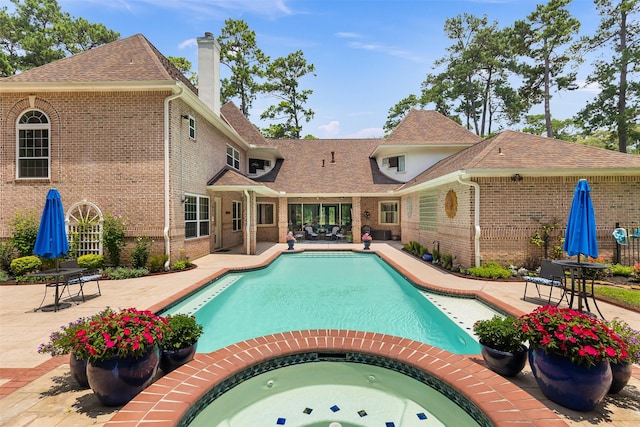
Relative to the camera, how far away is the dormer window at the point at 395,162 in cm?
2027

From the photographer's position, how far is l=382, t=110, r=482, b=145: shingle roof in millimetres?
18928

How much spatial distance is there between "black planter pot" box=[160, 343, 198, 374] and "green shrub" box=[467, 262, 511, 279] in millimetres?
8730

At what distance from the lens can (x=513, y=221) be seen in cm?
980

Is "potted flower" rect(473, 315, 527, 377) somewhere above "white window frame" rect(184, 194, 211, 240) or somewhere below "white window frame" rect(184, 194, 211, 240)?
below

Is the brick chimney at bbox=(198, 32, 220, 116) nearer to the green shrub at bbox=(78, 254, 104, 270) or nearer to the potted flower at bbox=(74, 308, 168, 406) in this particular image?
the green shrub at bbox=(78, 254, 104, 270)

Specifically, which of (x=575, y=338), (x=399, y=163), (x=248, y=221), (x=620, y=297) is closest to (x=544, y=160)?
(x=620, y=297)

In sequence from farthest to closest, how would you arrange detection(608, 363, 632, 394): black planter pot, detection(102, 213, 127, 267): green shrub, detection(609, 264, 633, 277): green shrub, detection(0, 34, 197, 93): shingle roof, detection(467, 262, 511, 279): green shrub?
detection(0, 34, 197, 93): shingle roof, detection(102, 213, 127, 267): green shrub, detection(467, 262, 511, 279): green shrub, detection(609, 264, 633, 277): green shrub, detection(608, 363, 632, 394): black planter pot

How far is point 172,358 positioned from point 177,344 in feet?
0.60

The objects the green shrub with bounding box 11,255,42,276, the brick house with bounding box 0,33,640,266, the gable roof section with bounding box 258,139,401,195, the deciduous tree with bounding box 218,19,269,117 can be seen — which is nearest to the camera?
the green shrub with bounding box 11,255,42,276

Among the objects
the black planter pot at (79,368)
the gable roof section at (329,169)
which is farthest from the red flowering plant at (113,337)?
the gable roof section at (329,169)

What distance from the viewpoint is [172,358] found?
3.58 m

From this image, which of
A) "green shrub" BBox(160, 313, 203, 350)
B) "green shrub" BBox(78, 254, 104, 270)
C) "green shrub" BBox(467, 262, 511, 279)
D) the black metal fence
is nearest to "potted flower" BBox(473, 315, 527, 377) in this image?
"green shrub" BBox(160, 313, 203, 350)

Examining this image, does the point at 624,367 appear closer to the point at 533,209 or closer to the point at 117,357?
the point at 117,357

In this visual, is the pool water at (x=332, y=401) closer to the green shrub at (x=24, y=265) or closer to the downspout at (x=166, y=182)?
the downspout at (x=166, y=182)
